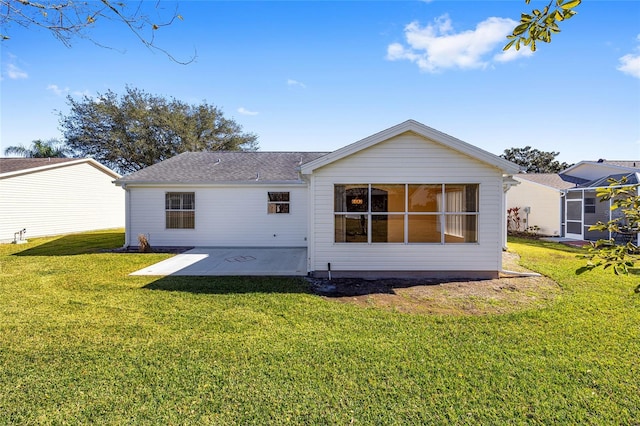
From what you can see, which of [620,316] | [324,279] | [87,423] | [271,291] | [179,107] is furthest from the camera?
[179,107]

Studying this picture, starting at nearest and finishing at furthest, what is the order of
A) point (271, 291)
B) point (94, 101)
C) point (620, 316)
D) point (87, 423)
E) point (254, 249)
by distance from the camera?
point (87, 423), point (620, 316), point (271, 291), point (254, 249), point (94, 101)

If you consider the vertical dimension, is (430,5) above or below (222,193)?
above

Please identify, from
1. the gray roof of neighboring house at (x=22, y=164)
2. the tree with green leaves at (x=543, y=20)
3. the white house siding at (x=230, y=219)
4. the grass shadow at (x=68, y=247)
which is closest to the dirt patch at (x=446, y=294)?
the tree with green leaves at (x=543, y=20)

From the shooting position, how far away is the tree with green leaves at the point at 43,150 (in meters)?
28.9

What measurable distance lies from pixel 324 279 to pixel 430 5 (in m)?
6.92

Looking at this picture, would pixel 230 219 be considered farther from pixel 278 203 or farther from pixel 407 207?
pixel 407 207

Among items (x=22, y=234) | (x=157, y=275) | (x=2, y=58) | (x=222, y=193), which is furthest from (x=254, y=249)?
(x=22, y=234)

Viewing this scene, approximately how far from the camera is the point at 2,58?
379 centimetres

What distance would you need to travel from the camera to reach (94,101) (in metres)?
28.2

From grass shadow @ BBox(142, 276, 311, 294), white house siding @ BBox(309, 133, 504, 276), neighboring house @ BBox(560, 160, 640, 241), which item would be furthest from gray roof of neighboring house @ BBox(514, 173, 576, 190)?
grass shadow @ BBox(142, 276, 311, 294)

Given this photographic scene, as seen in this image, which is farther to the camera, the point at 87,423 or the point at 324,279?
the point at 324,279

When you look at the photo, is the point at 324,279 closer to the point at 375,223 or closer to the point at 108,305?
the point at 375,223

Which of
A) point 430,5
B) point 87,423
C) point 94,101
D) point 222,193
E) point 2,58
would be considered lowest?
point 87,423

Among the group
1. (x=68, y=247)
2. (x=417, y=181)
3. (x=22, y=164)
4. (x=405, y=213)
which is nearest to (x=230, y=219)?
(x=68, y=247)
